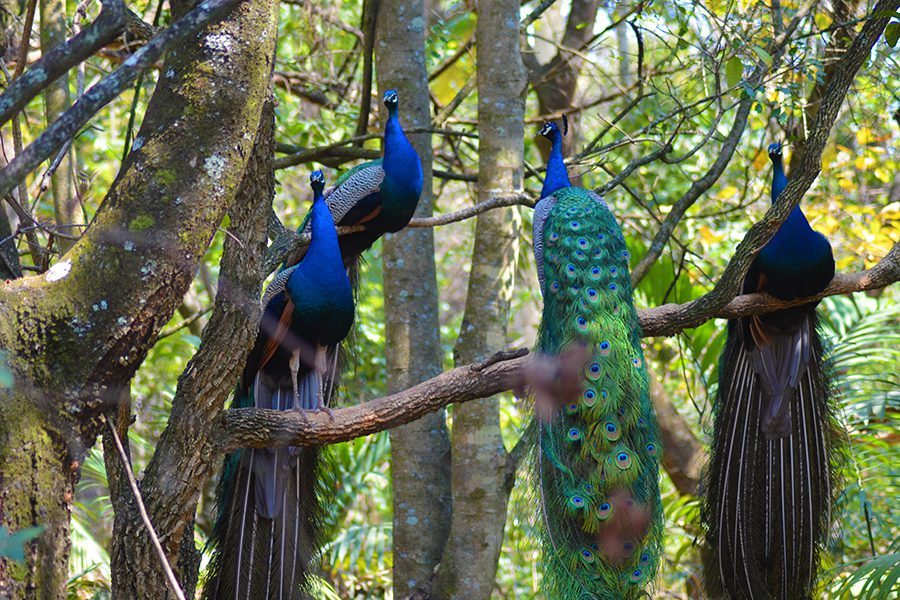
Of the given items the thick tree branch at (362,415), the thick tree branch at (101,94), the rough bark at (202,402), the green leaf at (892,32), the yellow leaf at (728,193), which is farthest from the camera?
the yellow leaf at (728,193)

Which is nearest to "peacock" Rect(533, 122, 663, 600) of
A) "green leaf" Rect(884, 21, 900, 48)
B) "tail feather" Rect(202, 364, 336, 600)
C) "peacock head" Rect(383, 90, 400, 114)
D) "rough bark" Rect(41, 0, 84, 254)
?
"peacock head" Rect(383, 90, 400, 114)

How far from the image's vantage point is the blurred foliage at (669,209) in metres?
4.70

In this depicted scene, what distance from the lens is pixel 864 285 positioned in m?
4.28

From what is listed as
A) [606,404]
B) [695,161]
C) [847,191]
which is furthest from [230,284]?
[847,191]

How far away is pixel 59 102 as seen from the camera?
3934 mm

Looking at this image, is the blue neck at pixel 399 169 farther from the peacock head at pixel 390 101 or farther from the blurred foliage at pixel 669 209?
the blurred foliage at pixel 669 209

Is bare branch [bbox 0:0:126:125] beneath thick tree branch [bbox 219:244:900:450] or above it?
above

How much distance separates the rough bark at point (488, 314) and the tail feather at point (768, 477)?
40.4 inches

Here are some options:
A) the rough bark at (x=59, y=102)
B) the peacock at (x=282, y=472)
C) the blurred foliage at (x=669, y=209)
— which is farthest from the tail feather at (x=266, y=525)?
the rough bark at (x=59, y=102)

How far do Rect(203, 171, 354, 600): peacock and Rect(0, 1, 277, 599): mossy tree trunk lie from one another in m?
1.32

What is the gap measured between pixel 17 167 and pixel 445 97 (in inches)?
266

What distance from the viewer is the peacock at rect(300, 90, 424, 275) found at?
4258mm

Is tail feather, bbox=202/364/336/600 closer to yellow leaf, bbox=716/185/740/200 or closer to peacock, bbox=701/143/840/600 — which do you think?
peacock, bbox=701/143/840/600

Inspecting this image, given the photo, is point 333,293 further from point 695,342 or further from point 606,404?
point 695,342
